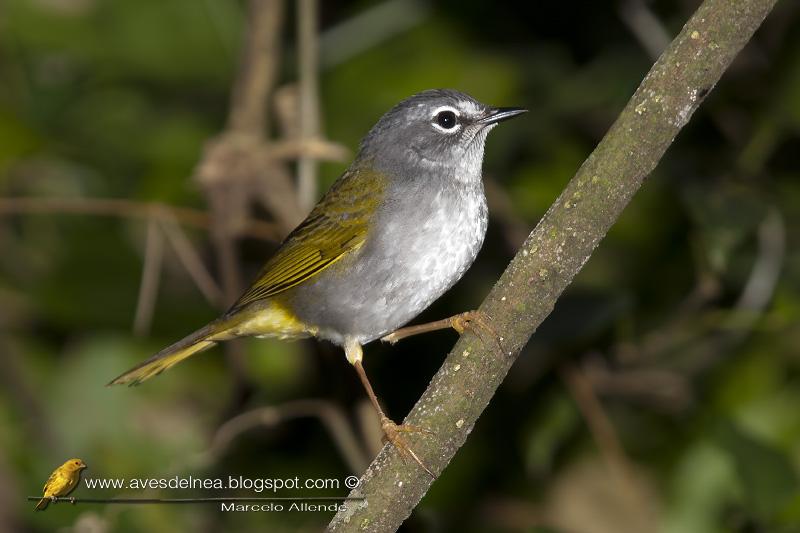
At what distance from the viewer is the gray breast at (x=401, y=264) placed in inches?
158

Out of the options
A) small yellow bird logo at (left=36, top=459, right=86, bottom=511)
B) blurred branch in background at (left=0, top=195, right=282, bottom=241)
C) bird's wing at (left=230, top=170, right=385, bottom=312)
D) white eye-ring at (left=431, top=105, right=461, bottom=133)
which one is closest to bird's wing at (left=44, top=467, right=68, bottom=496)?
small yellow bird logo at (left=36, top=459, right=86, bottom=511)

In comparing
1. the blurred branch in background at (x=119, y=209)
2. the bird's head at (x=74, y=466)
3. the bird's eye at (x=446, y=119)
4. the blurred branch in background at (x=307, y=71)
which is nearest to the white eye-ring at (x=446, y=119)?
the bird's eye at (x=446, y=119)

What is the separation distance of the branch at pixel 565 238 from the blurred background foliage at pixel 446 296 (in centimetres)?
162

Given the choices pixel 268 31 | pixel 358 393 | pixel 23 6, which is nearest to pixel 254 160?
pixel 268 31

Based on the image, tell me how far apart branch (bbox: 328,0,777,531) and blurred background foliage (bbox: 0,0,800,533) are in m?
1.62

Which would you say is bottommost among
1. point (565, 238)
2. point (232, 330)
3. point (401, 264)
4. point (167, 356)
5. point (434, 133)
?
point (167, 356)

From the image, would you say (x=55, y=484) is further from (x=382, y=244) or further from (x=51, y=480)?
(x=382, y=244)

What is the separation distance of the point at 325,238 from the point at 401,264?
475 mm

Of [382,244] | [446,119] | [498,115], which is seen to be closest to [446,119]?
[446,119]

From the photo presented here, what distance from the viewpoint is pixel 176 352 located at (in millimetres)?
4348

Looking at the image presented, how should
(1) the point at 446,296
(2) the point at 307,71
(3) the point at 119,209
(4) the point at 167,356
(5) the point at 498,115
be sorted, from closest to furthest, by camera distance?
(4) the point at 167,356
(5) the point at 498,115
(2) the point at 307,71
(3) the point at 119,209
(1) the point at 446,296

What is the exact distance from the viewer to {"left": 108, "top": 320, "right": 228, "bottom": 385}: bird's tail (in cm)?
430

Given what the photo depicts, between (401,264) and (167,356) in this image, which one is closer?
(401,264)

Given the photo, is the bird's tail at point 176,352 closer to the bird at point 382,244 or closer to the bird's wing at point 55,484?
the bird at point 382,244
